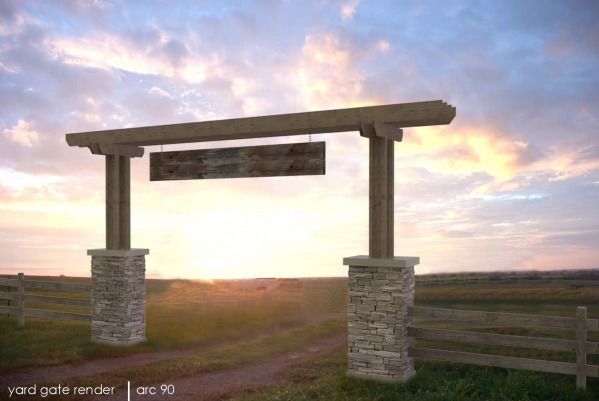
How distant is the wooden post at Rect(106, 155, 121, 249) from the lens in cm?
1288

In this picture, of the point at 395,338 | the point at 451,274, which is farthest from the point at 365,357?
the point at 451,274

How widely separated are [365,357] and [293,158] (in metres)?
4.15

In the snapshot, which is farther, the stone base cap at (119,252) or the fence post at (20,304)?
the fence post at (20,304)

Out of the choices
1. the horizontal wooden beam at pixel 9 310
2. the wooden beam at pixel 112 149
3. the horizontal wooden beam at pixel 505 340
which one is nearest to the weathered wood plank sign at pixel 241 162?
the wooden beam at pixel 112 149

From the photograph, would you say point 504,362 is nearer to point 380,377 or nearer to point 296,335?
point 380,377

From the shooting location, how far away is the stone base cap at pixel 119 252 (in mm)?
12727

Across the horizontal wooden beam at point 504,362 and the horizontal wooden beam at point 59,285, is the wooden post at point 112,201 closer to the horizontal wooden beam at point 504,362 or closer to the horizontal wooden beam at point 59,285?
the horizontal wooden beam at point 59,285

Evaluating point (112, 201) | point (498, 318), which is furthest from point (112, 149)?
point (498, 318)

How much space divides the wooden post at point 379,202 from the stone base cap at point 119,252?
249 inches

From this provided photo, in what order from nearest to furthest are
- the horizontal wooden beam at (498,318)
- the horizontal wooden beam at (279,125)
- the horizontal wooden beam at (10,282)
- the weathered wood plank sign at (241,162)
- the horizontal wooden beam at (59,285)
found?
1. the horizontal wooden beam at (498,318)
2. the horizontal wooden beam at (279,125)
3. the weathered wood plank sign at (241,162)
4. the horizontal wooden beam at (59,285)
5. the horizontal wooden beam at (10,282)

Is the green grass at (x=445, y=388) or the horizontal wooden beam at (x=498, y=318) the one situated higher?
the horizontal wooden beam at (x=498, y=318)

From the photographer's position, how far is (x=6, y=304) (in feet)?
58.8

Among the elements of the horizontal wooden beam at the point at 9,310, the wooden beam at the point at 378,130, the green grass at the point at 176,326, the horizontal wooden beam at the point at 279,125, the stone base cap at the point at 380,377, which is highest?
the horizontal wooden beam at the point at 279,125

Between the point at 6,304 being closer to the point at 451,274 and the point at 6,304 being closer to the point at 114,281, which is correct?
the point at 114,281
